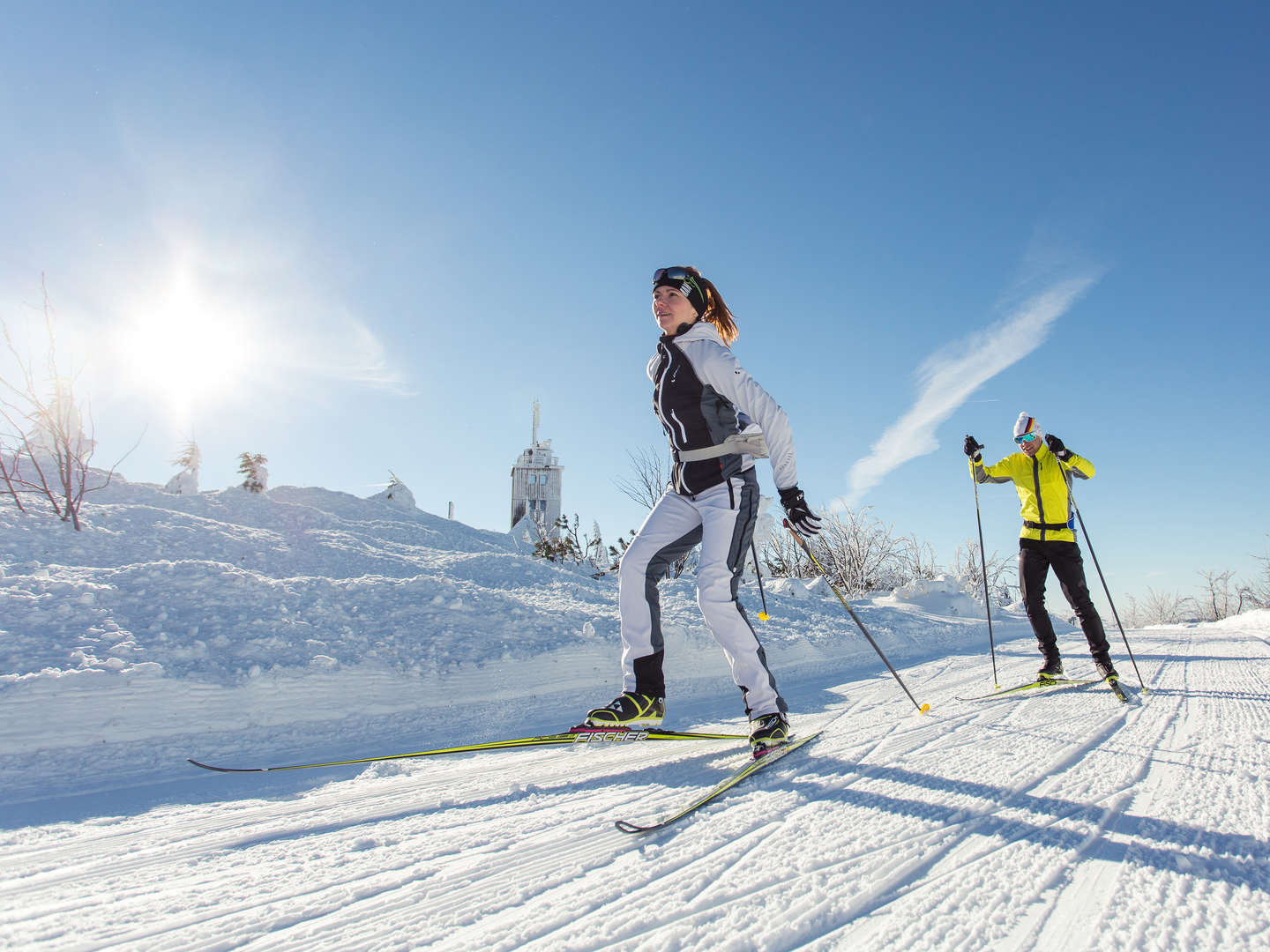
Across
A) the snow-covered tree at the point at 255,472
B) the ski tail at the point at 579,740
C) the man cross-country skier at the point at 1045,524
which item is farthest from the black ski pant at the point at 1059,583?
the snow-covered tree at the point at 255,472

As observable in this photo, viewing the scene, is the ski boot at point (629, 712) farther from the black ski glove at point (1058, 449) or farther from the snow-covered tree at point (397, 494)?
the snow-covered tree at point (397, 494)

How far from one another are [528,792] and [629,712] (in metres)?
0.76

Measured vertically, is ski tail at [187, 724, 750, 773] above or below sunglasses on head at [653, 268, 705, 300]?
below

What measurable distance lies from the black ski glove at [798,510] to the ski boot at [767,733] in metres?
0.83

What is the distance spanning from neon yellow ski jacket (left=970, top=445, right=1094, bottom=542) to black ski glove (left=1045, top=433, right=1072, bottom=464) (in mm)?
29

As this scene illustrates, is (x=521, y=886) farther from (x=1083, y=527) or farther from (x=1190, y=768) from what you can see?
(x=1083, y=527)

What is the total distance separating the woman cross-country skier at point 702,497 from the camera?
264 cm

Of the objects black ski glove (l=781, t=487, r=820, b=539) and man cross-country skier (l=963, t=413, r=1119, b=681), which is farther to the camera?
man cross-country skier (l=963, t=413, r=1119, b=681)

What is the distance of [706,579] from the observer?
8.52ft

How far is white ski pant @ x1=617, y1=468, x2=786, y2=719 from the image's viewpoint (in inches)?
102

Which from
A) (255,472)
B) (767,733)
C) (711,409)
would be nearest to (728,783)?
(767,733)

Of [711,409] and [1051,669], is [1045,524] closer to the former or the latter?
[1051,669]

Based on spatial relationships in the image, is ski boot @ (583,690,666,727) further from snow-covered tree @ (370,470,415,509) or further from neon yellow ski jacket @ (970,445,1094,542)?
snow-covered tree @ (370,470,415,509)

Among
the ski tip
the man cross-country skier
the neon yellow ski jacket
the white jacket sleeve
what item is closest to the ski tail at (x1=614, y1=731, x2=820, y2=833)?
the white jacket sleeve
